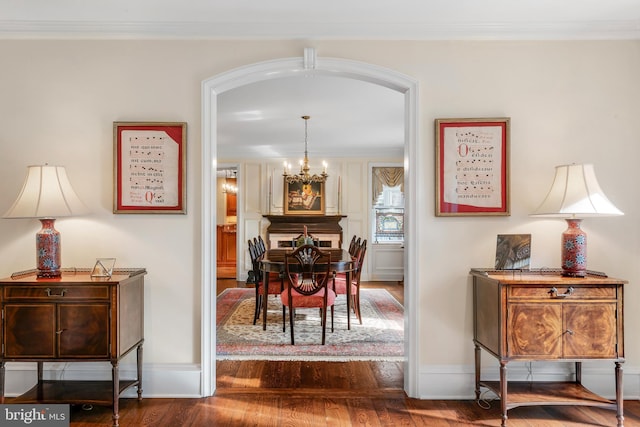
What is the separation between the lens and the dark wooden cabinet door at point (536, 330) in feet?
8.17

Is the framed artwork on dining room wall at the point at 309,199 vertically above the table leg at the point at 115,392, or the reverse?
the framed artwork on dining room wall at the point at 309,199

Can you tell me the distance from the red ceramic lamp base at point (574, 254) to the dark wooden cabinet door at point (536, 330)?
300 millimetres

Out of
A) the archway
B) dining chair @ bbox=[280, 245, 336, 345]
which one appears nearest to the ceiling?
the archway

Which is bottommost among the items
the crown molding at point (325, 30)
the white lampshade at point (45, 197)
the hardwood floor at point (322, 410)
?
the hardwood floor at point (322, 410)

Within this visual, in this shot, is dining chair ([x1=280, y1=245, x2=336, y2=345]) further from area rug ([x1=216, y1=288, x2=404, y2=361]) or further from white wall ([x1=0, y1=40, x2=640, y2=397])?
white wall ([x1=0, y1=40, x2=640, y2=397])

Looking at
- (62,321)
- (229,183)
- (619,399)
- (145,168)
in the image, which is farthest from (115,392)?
(229,183)

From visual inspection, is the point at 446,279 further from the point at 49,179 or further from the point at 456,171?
the point at 49,179

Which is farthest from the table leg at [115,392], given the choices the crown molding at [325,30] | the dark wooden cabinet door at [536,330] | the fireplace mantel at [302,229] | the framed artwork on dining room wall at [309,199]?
the framed artwork on dining room wall at [309,199]

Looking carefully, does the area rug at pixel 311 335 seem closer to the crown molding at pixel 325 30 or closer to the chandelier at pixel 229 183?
the crown molding at pixel 325 30

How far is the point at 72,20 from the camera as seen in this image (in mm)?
2867

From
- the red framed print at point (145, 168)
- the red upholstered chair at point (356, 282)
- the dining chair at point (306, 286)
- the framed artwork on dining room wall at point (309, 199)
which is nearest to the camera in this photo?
the red framed print at point (145, 168)

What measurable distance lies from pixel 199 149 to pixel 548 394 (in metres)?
2.72

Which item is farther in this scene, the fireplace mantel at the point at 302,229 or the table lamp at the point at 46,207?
the fireplace mantel at the point at 302,229

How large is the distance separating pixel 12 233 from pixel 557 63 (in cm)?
390
